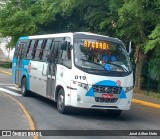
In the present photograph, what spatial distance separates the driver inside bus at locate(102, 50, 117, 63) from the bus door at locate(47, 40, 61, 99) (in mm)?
1818

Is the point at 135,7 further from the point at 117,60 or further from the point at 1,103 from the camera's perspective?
the point at 1,103

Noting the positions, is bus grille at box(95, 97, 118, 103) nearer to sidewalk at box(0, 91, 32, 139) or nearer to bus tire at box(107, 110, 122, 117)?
bus tire at box(107, 110, 122, 117)

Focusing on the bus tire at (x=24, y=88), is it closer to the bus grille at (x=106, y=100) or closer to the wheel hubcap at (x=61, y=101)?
the wheel hubcap at (x=61, y=101)

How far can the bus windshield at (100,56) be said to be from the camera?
12297 mm

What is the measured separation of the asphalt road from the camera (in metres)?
10.5

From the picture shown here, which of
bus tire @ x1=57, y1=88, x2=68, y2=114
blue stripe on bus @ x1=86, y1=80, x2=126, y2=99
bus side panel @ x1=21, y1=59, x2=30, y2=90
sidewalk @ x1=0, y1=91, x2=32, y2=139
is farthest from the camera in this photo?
bus side panel @ x1=21, y1=59, x2=30, y2=90

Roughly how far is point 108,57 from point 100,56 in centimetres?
25

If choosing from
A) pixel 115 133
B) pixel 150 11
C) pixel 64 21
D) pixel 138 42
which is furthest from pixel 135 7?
pixel 64 21

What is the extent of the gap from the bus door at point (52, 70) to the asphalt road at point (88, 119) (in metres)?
0.56

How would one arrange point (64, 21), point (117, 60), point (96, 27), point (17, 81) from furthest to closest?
point (64, 21) → point (96, 27) → point (17, 81) → point (117, 60)

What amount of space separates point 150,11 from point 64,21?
10.2m

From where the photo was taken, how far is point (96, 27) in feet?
76.2

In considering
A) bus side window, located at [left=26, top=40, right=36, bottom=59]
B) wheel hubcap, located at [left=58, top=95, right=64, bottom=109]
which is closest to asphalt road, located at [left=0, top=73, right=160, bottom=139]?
wheel hubcap, located at [left=58, top=95, right=64, bottom=109]

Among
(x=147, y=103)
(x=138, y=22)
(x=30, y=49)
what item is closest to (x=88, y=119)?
(x=147, y=103)
